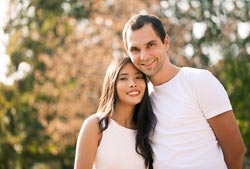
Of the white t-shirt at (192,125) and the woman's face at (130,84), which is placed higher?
the woman's face at (130,84)

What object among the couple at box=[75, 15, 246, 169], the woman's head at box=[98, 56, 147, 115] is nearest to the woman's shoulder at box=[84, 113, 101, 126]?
the couple at box=[75, 15, 246, 169]

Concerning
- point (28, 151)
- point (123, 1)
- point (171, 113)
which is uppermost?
point (123, 1)

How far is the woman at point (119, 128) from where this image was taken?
12.6 ft

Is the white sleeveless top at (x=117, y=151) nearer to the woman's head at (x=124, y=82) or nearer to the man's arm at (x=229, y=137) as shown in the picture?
the woman's head at (x=124, y=82)

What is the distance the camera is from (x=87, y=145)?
3.82 metres

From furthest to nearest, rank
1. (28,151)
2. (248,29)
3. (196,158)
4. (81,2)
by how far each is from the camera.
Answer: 1. (28,151)
2. (81,2)
3. (248,29)
4. (196,158)

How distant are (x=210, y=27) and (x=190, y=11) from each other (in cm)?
56

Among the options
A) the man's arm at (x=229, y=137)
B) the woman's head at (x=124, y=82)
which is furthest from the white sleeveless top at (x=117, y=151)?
the man's arm at (x=229, y=137)

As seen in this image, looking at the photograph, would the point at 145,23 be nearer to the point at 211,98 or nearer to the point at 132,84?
the point at 132,84

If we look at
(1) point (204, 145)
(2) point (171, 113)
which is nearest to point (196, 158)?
(1) point (204, 145)

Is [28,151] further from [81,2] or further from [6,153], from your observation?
[81,2]

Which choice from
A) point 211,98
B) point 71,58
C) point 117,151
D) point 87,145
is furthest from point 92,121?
point 71,58

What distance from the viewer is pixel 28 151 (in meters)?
14.4

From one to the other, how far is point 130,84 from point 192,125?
54 cm
